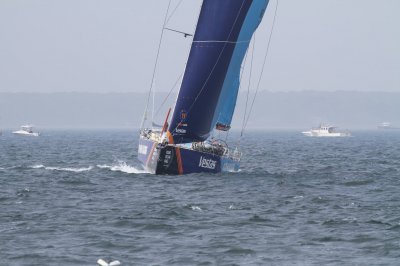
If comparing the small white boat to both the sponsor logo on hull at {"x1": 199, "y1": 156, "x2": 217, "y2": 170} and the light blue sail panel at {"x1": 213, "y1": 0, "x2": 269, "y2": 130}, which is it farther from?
the sponsor logo on hull at {"x1": 199, "y1": 156, "x2": 217, "y2": 170}

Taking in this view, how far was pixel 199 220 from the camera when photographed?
80.8 ft

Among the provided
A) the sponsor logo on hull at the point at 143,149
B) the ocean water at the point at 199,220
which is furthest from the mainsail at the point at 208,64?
the ocean water at the point at 199,220

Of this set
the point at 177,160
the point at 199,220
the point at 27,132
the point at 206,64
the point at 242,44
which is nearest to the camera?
the point at 199,220

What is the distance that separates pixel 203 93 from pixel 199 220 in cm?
1525

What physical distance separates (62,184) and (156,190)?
5.75 meters

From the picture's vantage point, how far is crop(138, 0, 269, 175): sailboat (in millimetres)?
38031

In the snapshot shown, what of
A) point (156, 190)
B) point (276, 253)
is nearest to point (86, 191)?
point (156, 190)

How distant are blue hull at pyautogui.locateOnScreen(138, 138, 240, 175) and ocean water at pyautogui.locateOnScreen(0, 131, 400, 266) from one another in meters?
0.53

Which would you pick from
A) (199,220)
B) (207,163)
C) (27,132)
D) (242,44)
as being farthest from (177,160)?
→ (27,132)

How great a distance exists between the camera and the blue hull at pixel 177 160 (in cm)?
3750

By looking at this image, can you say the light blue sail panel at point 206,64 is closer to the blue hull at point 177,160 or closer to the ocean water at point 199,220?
the blue hull at point 177,160

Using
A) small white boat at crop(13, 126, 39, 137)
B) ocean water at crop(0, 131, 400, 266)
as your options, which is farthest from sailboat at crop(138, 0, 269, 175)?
small white boat at crop(13, 126, 39, 137)

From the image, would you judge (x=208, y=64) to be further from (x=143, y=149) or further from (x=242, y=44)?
(x=143, y=149)

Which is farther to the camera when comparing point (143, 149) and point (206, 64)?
point (143, 149)
